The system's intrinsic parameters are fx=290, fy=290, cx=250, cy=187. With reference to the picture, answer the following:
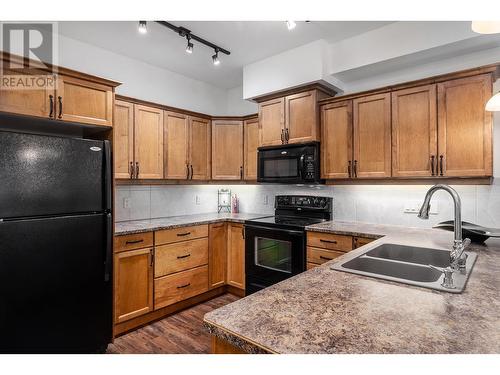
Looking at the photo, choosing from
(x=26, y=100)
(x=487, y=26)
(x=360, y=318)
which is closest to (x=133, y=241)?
(x=26, y=100)

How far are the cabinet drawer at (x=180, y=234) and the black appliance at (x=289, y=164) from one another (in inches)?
34.9

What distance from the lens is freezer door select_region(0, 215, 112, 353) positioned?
70.2 inches

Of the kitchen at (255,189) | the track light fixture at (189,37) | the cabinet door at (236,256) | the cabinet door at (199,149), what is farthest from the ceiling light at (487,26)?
the cabinet door at (199,149)

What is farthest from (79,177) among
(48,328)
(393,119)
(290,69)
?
(393,119)

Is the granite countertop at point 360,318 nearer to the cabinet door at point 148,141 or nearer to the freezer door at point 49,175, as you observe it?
the freezer door at point 49,175

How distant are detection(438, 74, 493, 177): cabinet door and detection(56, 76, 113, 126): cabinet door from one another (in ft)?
8.96

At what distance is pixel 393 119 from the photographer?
2.62m

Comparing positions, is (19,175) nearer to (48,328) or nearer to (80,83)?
(80,83)

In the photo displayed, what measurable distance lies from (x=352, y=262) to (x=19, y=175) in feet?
6.69

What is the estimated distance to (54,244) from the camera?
1.96 m

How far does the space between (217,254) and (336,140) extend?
5.95 ft

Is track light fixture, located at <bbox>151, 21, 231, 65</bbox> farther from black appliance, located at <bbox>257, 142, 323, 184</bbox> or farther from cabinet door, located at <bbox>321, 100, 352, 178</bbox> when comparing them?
cabinet door, located at <bbox>321, 100, 352, 178</bbox>

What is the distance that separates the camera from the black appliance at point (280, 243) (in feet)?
9.16

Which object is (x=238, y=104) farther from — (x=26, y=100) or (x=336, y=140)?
(x=26, y=100)
